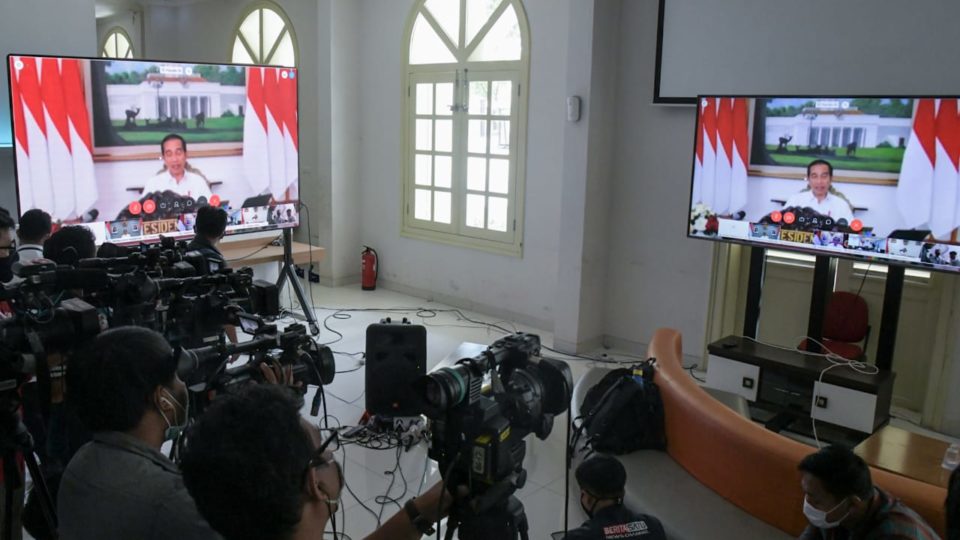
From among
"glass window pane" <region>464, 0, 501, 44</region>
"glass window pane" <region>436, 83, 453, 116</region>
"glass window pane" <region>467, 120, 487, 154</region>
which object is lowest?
"glass window pane" <region>467, 120, 487, 154</region>

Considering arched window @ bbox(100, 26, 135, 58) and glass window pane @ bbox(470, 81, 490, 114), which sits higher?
arched window @ bbox(100, 26, 135, 58)

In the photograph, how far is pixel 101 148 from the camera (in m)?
4.73

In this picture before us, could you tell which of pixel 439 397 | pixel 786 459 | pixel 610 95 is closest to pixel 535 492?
pixel 786 459

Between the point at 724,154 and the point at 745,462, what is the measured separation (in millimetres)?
2457

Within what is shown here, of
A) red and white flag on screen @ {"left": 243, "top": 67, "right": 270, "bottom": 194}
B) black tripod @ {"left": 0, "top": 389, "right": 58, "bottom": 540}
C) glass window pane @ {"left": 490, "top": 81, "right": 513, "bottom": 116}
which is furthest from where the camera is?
glass window pane @ {"left": 490, "top": 81, "right": 513, "bottom": 116}

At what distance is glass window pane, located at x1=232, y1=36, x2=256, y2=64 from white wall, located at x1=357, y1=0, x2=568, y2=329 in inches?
72.2

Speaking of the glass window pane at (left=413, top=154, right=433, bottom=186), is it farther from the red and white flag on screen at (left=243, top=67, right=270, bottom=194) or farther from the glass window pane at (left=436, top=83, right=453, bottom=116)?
the red and white flag on screen at (left=243, top=67, right=270, bottom=194)

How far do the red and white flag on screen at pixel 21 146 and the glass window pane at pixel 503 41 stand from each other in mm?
3621

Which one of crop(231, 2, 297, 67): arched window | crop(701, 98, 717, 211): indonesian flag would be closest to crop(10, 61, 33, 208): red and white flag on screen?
crop(231, 2, 297, 67): arched window

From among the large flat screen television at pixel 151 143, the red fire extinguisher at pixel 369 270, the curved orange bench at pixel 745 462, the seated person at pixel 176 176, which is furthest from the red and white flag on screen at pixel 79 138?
the curved orange bench at pixel 745 462

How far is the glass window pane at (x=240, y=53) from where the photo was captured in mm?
8672

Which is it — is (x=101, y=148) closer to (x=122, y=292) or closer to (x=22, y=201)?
(x=22, y=201)

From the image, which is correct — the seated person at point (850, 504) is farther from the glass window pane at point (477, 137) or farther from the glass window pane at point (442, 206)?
the glass window pane at point (442, 206)

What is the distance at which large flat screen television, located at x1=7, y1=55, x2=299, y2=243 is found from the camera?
448 cm
